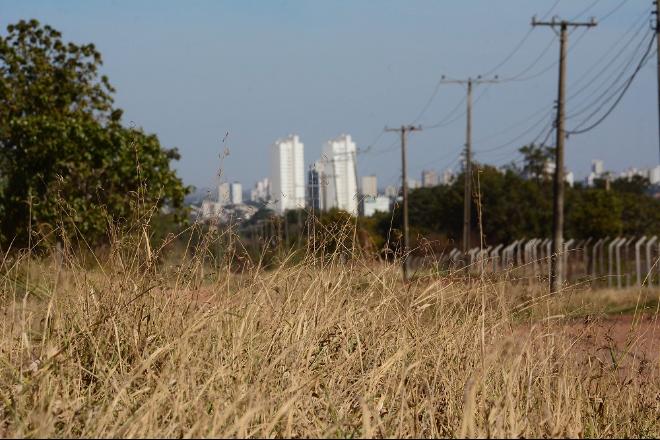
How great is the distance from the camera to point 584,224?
63.7 metres

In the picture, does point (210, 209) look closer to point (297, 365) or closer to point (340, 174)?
point (297, 365)

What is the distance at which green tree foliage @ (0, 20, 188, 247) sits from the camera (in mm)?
23906

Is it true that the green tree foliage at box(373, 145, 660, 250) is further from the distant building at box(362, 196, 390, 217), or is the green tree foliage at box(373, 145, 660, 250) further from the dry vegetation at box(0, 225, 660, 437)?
the dry vegetation at box(0, 225, 660, 437)

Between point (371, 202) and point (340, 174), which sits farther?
point (340, 174)

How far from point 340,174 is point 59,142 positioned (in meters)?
39.8

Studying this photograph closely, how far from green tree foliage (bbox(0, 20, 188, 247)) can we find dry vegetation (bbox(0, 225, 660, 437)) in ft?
57.2

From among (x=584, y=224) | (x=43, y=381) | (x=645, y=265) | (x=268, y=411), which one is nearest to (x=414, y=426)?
(x=268, y=411)

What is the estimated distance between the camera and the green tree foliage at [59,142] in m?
23.9

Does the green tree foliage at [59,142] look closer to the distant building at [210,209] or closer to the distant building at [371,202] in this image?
the distant building at [371,202]

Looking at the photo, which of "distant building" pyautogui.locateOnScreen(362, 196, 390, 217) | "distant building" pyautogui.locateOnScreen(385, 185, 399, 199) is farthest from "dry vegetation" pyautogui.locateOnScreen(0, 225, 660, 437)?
"distant building" pyautogui.locateOnScreen(385, 185, 399, 199)

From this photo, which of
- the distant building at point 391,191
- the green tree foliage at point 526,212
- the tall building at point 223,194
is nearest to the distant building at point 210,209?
the tall building at point 223,194

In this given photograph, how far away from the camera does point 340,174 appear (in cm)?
6375

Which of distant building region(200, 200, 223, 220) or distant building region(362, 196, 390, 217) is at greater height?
distant building region(362, 196, 390, 217)

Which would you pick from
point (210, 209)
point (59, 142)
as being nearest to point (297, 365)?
point (210, 209)
